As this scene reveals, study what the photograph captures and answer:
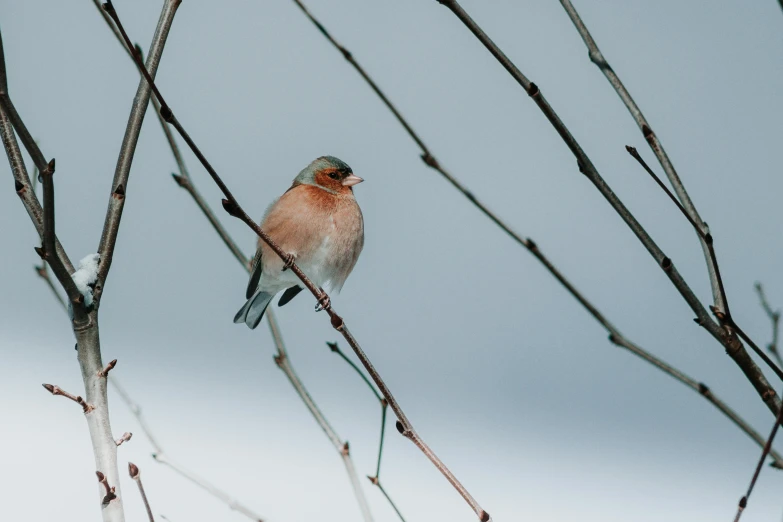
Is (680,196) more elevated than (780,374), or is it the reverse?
(680,196)

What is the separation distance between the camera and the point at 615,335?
1286 millimetres

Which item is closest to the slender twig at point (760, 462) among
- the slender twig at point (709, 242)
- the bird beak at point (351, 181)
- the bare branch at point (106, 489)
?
the slender twig at point (709, 242)

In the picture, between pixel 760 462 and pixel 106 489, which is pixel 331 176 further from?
pixel 760 462

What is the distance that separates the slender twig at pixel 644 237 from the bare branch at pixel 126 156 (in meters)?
0.58

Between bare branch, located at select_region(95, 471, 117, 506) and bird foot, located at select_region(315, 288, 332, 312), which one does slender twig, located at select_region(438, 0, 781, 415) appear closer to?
bird foot, located at select_region(315, 288, 332, 312)

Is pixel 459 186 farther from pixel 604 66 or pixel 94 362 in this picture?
pixel 94 362

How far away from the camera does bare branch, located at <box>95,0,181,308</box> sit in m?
1.32

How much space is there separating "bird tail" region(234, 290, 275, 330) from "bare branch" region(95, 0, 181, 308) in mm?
1655

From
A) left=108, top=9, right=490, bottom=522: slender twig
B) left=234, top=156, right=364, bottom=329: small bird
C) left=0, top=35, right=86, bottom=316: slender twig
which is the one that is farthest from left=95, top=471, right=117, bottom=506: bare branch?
left=234, top=156, right=364, bottom=329: small bird

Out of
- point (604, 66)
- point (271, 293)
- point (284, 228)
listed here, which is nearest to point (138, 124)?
point (604, 66)

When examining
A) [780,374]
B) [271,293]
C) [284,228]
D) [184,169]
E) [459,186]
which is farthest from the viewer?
[271,293]

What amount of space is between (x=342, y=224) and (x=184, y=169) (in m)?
1.10

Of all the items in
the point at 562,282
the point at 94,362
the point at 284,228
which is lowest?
the point at 94,362

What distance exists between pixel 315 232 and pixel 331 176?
0.36 meters
